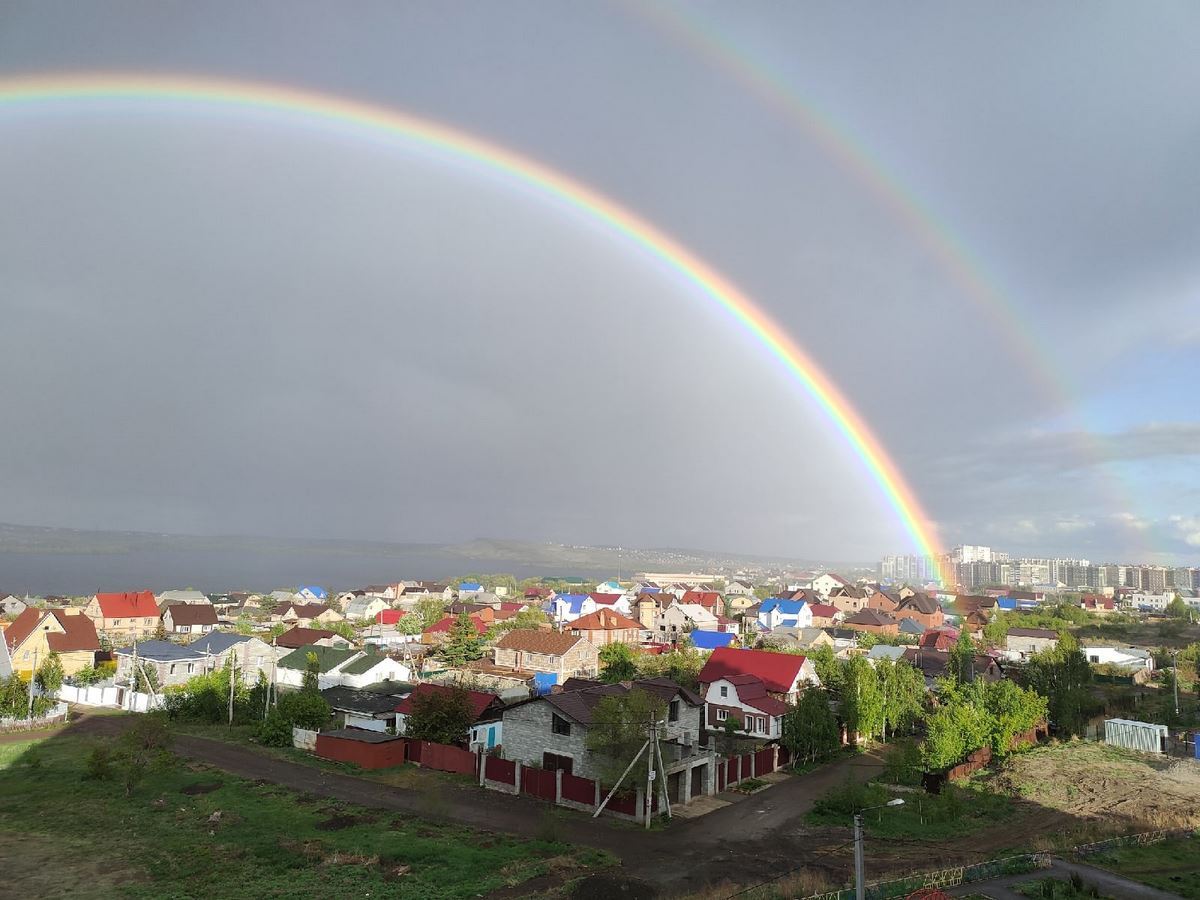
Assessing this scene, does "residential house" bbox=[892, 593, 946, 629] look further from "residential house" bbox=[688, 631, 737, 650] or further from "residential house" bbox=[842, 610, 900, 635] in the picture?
"residential house" bbox=[688, 631, 737, 650]

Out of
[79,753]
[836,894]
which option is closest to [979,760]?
[836,894]

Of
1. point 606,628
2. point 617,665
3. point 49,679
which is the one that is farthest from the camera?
point 606,628

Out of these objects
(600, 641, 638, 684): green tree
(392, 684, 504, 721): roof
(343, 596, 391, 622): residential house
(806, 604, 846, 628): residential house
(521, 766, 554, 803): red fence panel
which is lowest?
(343, 596, 391, 622): residential house

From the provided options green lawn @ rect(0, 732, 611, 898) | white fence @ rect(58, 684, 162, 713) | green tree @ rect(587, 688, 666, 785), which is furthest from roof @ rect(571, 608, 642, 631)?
green lawn @ rect(0, 732, 611, 898)

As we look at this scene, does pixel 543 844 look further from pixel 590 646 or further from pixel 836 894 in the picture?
pixel 590 646

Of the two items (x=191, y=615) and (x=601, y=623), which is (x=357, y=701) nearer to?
(x=601, y=623)

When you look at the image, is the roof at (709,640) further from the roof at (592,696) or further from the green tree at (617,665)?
the roof at (592,696)

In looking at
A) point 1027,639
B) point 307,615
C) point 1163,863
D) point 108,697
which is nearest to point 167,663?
point 108,697
